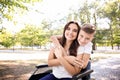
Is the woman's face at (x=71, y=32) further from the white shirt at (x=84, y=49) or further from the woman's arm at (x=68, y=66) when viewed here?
the woman's arm at (x=68, y=66)

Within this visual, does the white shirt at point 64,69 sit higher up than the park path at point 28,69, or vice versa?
the white shirt at point 64,69

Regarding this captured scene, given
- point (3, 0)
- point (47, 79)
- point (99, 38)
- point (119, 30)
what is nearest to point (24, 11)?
point (3, 0)

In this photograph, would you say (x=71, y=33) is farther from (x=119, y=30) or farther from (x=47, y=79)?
(x=119, y=30)

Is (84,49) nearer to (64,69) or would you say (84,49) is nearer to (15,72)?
(64,69)

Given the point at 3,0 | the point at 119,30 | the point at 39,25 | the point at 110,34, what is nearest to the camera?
the point at 3,0

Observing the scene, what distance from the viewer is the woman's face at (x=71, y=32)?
382 cm

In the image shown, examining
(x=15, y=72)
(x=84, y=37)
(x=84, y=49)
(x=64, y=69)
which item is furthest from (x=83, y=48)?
(x=15, y=72)

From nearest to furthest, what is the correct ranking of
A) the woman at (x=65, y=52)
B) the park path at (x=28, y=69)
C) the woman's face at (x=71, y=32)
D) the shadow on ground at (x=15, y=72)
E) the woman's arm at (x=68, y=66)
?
1. the woman's arm at (x=68, y=66)
2. the woman at (x=65, y=52)
3. the woman's face at (x=71, y=32)
4. the shadow on ground at (x=15, y=72)
5. the park path at (x=28, y=69)

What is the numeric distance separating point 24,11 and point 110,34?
136 feet

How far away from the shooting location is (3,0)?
11.3m

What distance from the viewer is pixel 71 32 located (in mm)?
3807

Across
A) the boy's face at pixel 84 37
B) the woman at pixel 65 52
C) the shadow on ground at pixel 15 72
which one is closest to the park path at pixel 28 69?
the shadow on ground at pixel 15 72

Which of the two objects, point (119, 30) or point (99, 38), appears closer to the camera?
point (119, 30)

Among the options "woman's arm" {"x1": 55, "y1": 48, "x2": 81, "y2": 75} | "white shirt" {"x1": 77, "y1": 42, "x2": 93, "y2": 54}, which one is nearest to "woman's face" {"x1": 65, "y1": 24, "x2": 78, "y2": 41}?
"white shirt" {"x1": 77, "y1": 42, "x2": 93, "y2": 54}
